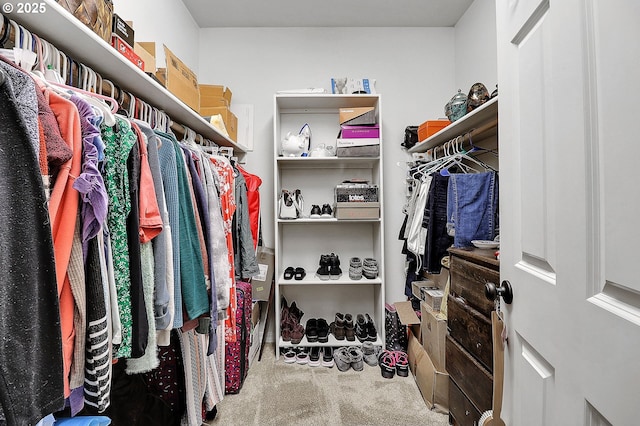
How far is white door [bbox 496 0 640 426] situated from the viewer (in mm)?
438

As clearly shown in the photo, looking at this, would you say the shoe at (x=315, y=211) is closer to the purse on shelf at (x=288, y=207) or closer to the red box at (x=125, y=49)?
the purse on shelf at (x=288, y=207)

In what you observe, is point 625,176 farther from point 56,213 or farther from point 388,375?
point 388,375

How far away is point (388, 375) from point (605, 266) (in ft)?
5.66

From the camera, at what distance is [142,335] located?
761mm

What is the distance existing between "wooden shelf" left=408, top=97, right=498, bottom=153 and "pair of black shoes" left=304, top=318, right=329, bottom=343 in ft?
5.27

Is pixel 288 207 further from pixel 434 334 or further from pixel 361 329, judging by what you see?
pixel 434 334

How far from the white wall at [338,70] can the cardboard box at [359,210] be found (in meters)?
0.37

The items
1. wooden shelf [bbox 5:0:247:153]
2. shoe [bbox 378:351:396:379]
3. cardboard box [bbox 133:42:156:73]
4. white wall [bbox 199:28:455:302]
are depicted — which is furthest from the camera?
white wall [bbox 199:28:455:302]

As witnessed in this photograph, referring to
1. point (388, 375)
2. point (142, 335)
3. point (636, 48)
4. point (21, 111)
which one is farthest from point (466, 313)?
point (21, 111)

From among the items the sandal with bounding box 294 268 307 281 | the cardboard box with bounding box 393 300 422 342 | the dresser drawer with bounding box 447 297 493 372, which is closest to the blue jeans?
the dresser drawer with bounding box 447 297 493 372

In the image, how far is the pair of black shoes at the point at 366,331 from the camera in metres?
2.18

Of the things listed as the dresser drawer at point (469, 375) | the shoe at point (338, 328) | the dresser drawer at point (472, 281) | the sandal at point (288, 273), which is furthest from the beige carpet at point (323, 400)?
the dresser drawer at point (472, 281)

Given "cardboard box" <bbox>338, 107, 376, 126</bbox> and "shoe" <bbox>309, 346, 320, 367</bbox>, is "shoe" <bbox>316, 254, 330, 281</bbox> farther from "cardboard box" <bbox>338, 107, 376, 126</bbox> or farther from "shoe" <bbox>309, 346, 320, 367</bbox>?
"cardboard box" <bbox>338, 107, 376, 126</bbox>

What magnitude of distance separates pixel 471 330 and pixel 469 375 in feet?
0.65
